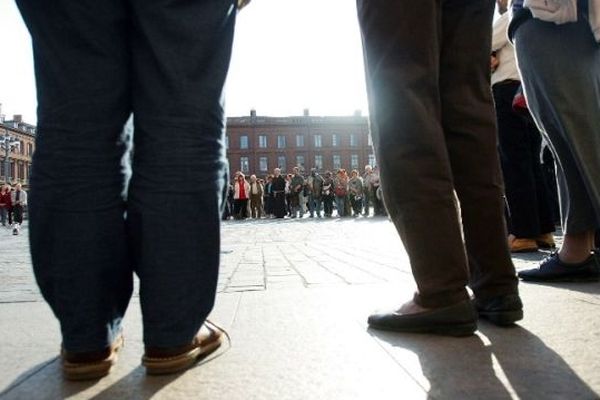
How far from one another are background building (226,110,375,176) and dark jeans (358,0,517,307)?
57978 mm

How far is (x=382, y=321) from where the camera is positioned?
58.6 inches

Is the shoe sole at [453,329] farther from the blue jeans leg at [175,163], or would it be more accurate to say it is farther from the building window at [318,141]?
the building window at [318,141]

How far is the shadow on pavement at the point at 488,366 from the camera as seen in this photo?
38.1 inches

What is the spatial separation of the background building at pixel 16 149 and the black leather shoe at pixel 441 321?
59463 mm

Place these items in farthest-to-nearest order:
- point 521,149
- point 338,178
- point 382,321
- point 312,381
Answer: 1. point 338,178
2. point 521,149
3. point 382,321
4. point 312,381

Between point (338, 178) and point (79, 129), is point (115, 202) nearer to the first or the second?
point (79, 129)

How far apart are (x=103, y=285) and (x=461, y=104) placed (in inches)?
43.6

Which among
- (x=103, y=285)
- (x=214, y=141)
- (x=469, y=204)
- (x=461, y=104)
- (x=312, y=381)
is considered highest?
(x=461, y=104)

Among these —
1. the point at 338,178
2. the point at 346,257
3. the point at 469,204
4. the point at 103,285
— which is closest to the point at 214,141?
the point at 103,285

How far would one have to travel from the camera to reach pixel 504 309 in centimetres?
149

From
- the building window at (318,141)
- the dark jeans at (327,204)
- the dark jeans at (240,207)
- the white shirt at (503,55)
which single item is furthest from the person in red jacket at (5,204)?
the building window at (318,141)

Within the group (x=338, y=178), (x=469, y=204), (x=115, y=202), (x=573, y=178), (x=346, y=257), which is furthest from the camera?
(x=338, y=178)

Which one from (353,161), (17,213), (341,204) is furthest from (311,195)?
(353,161)

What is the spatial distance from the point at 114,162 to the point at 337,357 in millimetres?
672
